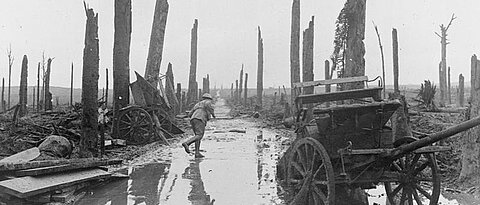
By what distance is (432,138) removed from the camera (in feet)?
17.8

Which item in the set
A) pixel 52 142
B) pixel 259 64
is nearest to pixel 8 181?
pixel 52 142

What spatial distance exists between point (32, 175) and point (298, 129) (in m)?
3.97

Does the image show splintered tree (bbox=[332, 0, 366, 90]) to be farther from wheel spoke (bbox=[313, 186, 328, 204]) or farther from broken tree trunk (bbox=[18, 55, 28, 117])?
broken tree trunk (bbox=[18, 55, 28, 117])

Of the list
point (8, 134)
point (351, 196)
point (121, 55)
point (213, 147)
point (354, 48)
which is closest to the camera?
point (351, 196)

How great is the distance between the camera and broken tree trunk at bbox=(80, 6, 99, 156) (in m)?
10.7

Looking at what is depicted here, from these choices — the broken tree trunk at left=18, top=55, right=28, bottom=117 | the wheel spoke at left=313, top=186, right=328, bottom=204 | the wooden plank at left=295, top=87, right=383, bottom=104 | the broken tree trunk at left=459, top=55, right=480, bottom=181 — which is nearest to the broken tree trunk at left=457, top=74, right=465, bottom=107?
the broken tree trunk at left=459, top=55, right=480, bottom=181

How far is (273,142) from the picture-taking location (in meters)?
15.7

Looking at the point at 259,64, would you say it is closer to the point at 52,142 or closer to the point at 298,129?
the point at 52,142

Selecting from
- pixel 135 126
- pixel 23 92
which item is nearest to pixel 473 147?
pixel 135 126

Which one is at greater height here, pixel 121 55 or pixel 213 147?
pixel 121 55

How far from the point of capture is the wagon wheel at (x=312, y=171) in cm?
589

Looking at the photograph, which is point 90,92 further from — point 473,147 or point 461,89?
point 461,89

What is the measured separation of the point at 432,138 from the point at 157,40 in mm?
18671

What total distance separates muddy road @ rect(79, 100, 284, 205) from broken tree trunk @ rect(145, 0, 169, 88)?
8899 mm
